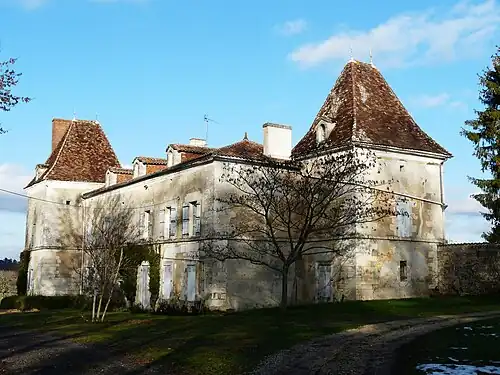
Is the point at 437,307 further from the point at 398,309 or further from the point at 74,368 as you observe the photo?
the point at 74,368

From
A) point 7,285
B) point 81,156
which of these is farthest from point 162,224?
point 7,285

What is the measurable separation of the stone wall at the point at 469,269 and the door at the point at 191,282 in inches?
435

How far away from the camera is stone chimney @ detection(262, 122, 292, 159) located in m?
29.7

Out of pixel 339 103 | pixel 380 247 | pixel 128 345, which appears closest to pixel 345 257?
pixel 380 247

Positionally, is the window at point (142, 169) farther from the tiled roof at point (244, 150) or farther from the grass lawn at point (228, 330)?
the grass lawn at point (228, 330)

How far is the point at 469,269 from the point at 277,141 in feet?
34.2

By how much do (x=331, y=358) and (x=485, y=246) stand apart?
1627 cm

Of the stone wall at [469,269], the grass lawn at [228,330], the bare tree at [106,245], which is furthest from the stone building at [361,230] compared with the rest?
the grass lawn at [228,330]

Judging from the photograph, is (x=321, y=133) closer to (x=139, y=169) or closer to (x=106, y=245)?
(x=139, y=169)

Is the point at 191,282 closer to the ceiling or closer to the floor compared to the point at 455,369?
closer to the ceiling

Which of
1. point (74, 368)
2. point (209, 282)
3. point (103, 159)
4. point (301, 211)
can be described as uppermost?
point (103, 159)

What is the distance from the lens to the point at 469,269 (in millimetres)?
27031

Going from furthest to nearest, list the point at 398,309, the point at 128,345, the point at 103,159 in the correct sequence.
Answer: the point at 103,159 → the point at 398,309 → the point at 128,345

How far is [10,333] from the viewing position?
20734mm
